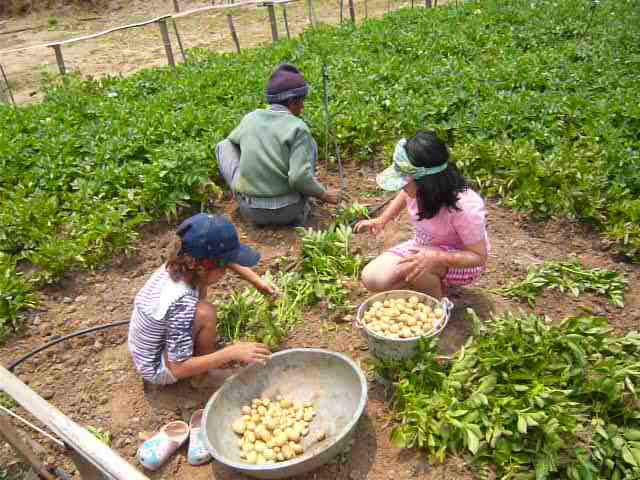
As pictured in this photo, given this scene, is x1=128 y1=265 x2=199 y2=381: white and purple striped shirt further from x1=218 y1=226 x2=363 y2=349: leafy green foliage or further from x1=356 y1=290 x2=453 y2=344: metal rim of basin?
x1=356 y1=290 x2=453 y2=344: metal rim of basin

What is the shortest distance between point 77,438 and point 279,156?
274 centimetres

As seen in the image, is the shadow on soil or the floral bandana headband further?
the shadow on soil

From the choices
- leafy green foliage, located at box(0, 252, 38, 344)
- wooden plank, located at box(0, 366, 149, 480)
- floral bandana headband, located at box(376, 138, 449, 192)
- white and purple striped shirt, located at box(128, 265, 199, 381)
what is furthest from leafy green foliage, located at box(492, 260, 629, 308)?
leafy green foliage, located at box(0, 252, 38, 344)

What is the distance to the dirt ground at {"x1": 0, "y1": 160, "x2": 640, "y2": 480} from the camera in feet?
9.27

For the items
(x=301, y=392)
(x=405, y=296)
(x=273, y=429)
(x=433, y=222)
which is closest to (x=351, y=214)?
(x=433, y=222)

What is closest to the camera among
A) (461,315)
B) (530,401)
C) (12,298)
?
(530,401)

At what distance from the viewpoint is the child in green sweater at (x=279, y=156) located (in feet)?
14.1

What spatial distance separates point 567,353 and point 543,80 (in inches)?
176

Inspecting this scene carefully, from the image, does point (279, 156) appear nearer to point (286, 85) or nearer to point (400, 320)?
point (286, 85)

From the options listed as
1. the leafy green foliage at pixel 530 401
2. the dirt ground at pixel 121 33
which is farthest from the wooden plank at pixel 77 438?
the dirt ground at pixel 121 33

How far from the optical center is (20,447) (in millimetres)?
2635

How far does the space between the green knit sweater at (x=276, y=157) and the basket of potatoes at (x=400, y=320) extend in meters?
1.48

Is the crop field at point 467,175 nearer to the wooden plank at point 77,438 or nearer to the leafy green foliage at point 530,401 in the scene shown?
the leafy green foliage at point 530,401

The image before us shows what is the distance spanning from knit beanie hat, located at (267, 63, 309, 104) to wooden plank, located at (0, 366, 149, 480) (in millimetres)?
2741
